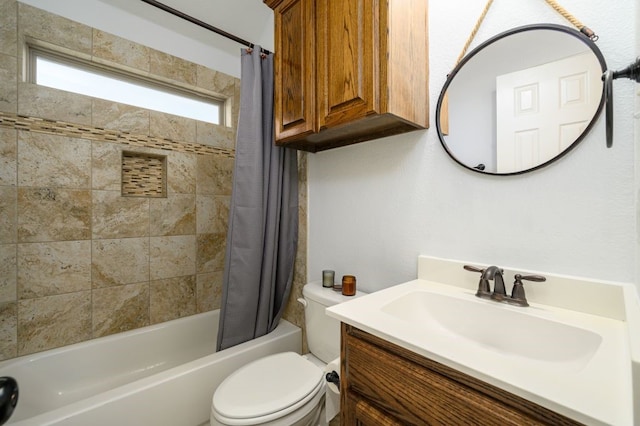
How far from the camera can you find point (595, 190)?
762 millimetres

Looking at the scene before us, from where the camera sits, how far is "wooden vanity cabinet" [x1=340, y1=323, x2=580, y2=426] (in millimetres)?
468

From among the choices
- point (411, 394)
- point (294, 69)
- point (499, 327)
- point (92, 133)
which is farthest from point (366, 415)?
point (92, 133)

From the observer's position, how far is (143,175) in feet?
5.80

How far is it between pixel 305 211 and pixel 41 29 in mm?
1796

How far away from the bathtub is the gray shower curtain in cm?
15

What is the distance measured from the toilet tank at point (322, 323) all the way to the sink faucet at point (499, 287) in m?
0.57

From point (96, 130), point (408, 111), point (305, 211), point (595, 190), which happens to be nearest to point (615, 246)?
point (595, 190)

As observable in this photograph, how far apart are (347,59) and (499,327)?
3.60ft

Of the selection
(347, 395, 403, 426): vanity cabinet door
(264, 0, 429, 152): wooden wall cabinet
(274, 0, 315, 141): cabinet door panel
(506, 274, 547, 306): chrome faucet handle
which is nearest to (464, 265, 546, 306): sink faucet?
(506, 274, 547, 306): chrome faucet handle

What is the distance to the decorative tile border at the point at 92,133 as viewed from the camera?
4.49ft

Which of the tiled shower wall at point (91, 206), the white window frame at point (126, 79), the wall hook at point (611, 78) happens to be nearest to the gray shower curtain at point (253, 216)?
the tiled shower wall at point (91, 206)

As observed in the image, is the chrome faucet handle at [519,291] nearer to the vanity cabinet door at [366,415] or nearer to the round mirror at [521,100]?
the round mirror at [521,100]

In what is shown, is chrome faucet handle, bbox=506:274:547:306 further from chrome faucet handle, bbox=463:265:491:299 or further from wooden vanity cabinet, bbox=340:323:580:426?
wooden vanity cabinet, bbox=340:323:580:426

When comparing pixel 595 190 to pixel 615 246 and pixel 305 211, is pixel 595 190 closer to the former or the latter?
pixel 615 246
